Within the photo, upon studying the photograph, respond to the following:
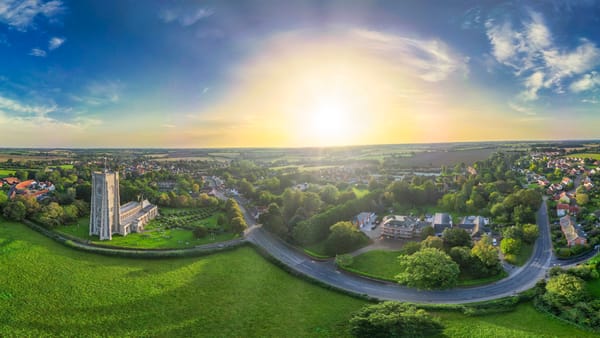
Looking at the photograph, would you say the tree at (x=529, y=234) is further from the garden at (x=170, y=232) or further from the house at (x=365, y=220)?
the garden at (x=170, y=232)

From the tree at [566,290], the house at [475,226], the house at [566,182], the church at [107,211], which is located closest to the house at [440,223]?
the house at [475,226]

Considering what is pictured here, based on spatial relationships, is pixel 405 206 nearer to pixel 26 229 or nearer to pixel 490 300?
pixel 490 300

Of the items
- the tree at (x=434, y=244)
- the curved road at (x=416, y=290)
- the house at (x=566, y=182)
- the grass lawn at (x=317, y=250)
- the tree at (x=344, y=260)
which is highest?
the house at (x=566, y=182)

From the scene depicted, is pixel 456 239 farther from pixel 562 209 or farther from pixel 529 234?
pixel 562 209

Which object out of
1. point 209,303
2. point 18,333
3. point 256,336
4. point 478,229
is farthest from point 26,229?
point 478,229

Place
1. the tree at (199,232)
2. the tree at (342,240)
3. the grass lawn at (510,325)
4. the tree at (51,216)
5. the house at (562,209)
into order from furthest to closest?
1. the house at (562,209)
2. the tree at (51,216)
3. the tree at (199,232)
4. the tree at (342,240)
5. the grass lawn at (510,325)

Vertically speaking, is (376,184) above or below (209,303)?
above
